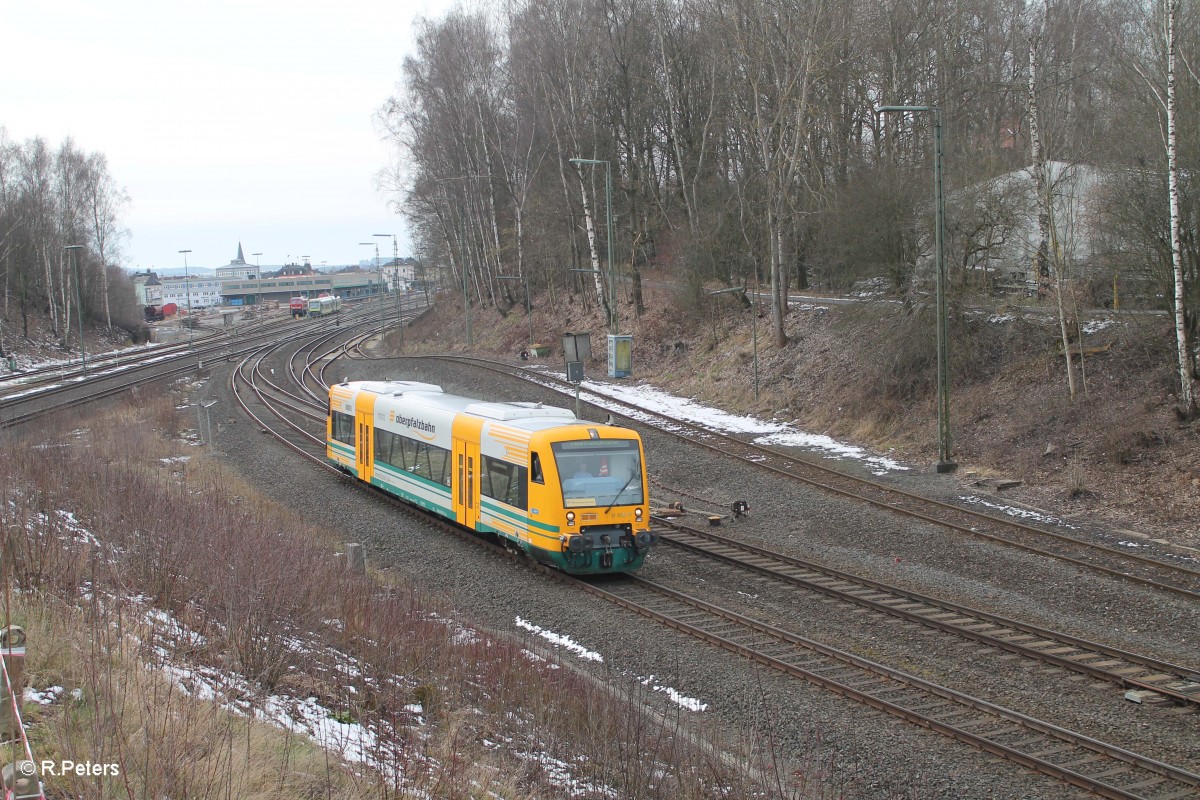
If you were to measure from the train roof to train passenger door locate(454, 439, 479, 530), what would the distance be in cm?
65

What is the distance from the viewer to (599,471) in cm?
1505

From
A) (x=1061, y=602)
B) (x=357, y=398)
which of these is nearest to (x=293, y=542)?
(x=357, y=398)

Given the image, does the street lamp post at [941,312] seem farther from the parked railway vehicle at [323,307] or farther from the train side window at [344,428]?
the parked railway vehicle at [323,307]

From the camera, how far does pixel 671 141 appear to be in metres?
41.8

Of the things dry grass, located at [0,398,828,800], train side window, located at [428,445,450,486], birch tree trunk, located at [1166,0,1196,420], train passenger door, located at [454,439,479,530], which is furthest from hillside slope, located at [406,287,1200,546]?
dry grass, located at [0,398,828,800]

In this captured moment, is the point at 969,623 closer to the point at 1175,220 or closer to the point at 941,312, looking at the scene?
the point at 941,312

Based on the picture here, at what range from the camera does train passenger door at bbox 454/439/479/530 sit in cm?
1702

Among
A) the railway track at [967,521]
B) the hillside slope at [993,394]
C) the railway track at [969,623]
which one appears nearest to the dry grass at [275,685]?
the railway track at [969,623]

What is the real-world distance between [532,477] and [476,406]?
349cm

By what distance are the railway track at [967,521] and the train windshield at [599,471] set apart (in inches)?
214

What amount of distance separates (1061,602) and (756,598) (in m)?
4.07

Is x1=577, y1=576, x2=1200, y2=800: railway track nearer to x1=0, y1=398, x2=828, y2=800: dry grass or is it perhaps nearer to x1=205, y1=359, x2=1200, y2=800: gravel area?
x1=205, y1=359, x2=1200, y2=800: gravel area

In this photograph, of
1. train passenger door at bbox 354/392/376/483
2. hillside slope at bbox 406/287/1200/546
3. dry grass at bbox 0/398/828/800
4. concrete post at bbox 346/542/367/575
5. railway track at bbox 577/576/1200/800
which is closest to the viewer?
dry grass at bbox 0/398/828/800

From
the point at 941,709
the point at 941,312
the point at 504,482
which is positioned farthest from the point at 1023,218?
the point at 941,709
